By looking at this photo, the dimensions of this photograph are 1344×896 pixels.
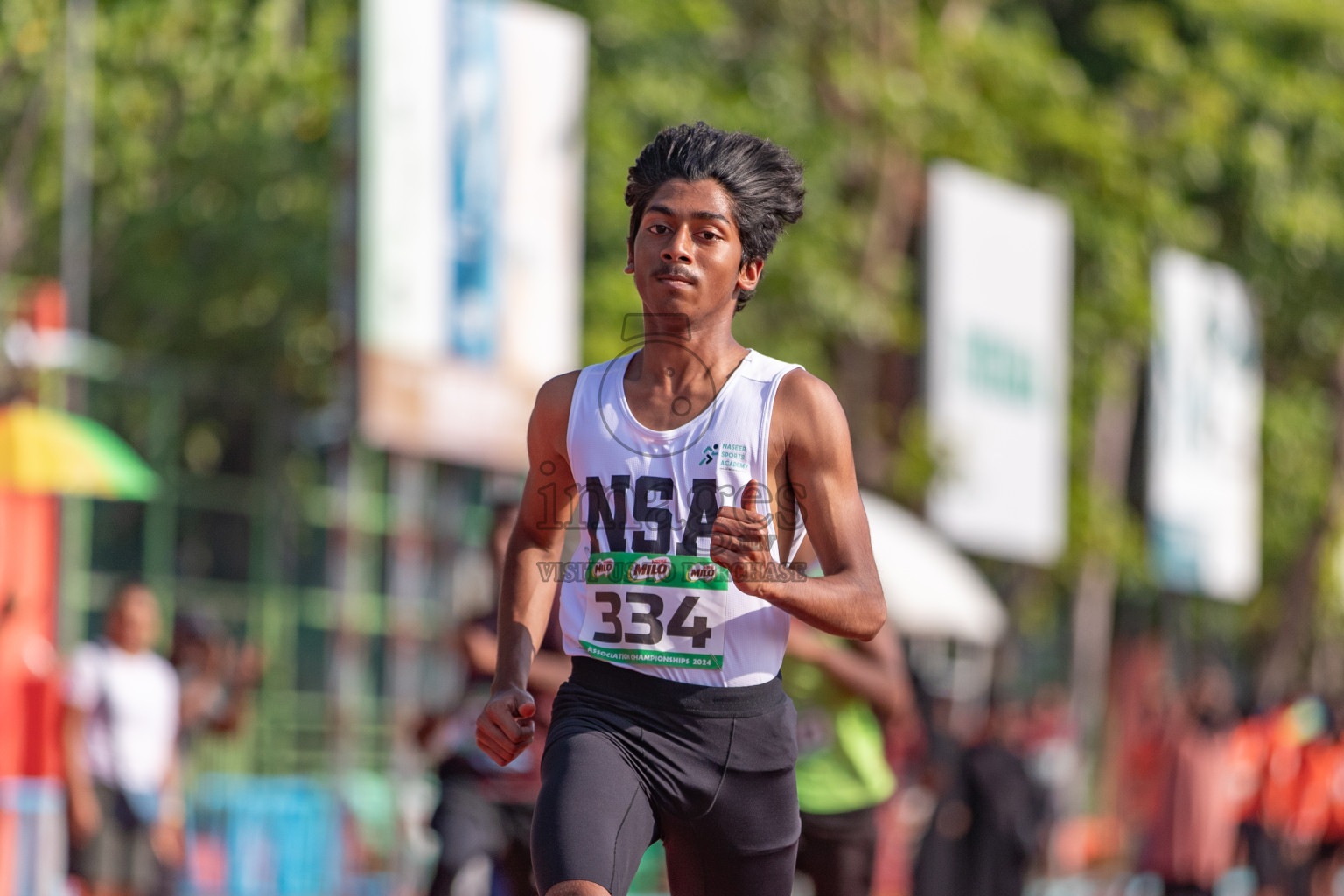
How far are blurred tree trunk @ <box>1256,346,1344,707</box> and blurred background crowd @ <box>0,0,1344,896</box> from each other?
0.23 ft

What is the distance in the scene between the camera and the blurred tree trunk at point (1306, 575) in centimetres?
2597

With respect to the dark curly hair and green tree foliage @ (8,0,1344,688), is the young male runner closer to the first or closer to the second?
the dark curly hair

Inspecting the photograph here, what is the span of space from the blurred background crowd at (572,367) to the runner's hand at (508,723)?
281 centimetres

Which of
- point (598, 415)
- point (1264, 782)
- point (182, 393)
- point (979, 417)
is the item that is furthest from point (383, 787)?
point (598, 415)

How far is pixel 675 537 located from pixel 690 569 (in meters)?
0.07

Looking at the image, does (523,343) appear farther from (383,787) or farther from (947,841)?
(383,787)

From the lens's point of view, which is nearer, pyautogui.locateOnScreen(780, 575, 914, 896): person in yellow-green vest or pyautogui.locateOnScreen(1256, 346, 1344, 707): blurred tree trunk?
pyautogui.locateOnScreen(780, 575, 914, 896): person in yellow-green vest

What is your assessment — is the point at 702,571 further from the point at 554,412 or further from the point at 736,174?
the point at 736,174

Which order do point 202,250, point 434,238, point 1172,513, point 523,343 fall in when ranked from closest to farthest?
1. point 434,238
2. point 523,343
3. point 202,250
4. point 1172,513

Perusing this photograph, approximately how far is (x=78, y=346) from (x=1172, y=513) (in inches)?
426

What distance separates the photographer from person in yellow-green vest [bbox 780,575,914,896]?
23.6 feet

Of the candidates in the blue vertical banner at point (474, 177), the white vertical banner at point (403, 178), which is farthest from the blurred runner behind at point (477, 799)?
the blue vertical banner at point (474, 177)

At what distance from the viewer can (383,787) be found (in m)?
19.2

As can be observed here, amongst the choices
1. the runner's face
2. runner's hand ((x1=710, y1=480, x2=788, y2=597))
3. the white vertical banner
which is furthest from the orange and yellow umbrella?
runner's hand ((x1=710, y1=480, x2=788, y2=597))
